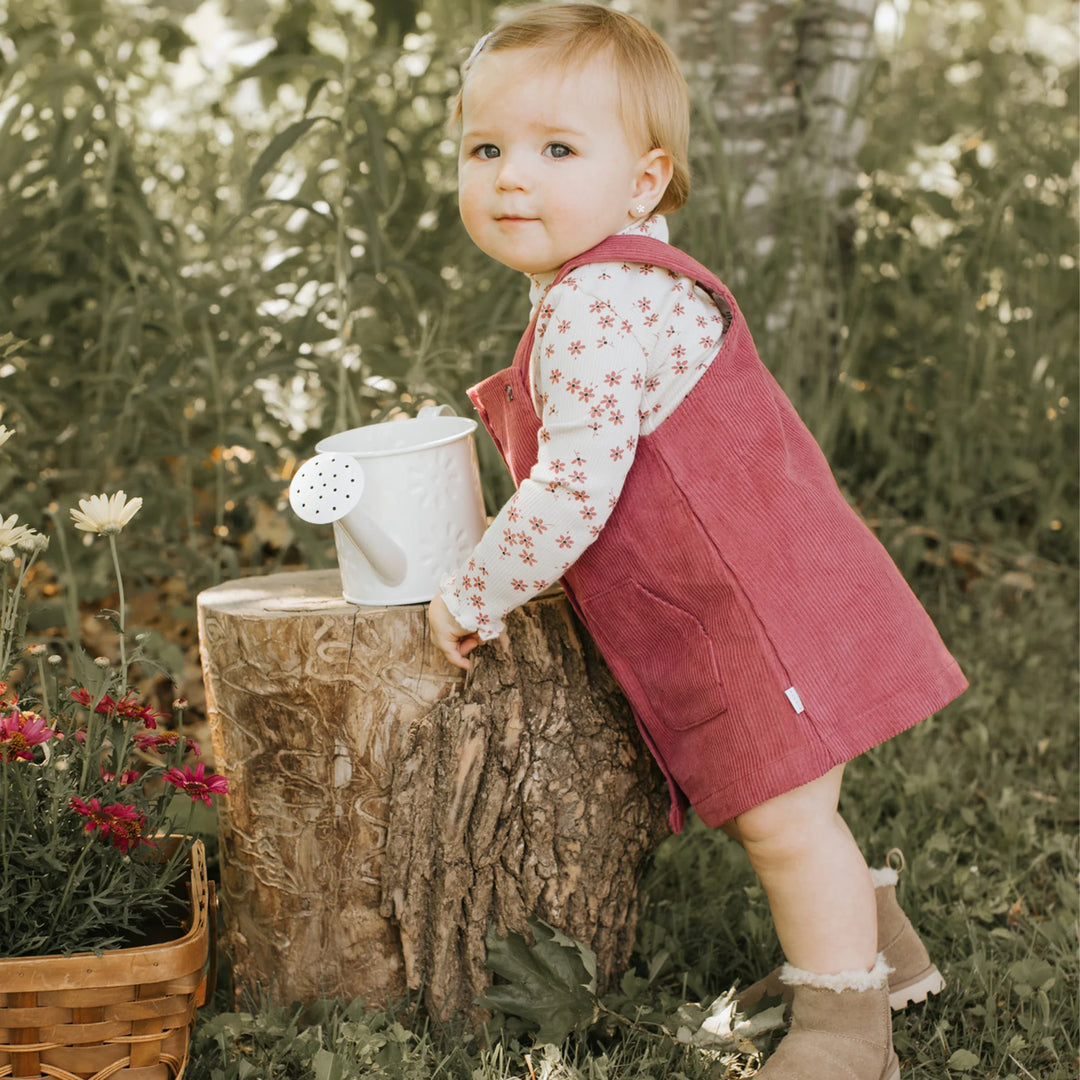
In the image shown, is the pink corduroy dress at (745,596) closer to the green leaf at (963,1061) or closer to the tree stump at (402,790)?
the tree stump at (402,790)

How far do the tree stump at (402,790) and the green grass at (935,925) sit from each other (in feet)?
0.38

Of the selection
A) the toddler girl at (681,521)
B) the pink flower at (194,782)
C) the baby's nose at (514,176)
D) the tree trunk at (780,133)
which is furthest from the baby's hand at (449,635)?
the tree trunk at (780,133)

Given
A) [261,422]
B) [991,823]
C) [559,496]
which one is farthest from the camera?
[261,422]

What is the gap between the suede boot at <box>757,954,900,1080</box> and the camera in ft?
5.49

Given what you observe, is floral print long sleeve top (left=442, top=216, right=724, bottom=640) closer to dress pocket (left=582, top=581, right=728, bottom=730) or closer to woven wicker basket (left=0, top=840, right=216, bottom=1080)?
dress pocket (left=582, top=581, right=728, bottom=730)

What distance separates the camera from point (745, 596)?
5.52 ft

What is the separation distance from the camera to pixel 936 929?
7.01 feet

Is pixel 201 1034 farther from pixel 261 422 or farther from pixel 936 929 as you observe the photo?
pixel 261 422

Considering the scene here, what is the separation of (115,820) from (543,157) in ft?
3.39

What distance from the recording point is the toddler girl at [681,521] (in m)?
1.64

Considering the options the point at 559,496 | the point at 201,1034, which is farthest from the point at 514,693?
the point at 201,1034

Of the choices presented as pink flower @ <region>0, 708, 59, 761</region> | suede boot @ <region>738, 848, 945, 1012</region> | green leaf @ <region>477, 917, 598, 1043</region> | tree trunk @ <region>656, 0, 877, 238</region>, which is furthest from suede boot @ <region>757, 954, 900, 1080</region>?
tree trunk @ <region>656, 0, 877, 238</region>

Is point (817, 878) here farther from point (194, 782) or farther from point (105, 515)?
point (105, 515)

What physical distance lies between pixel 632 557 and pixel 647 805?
47 cm
